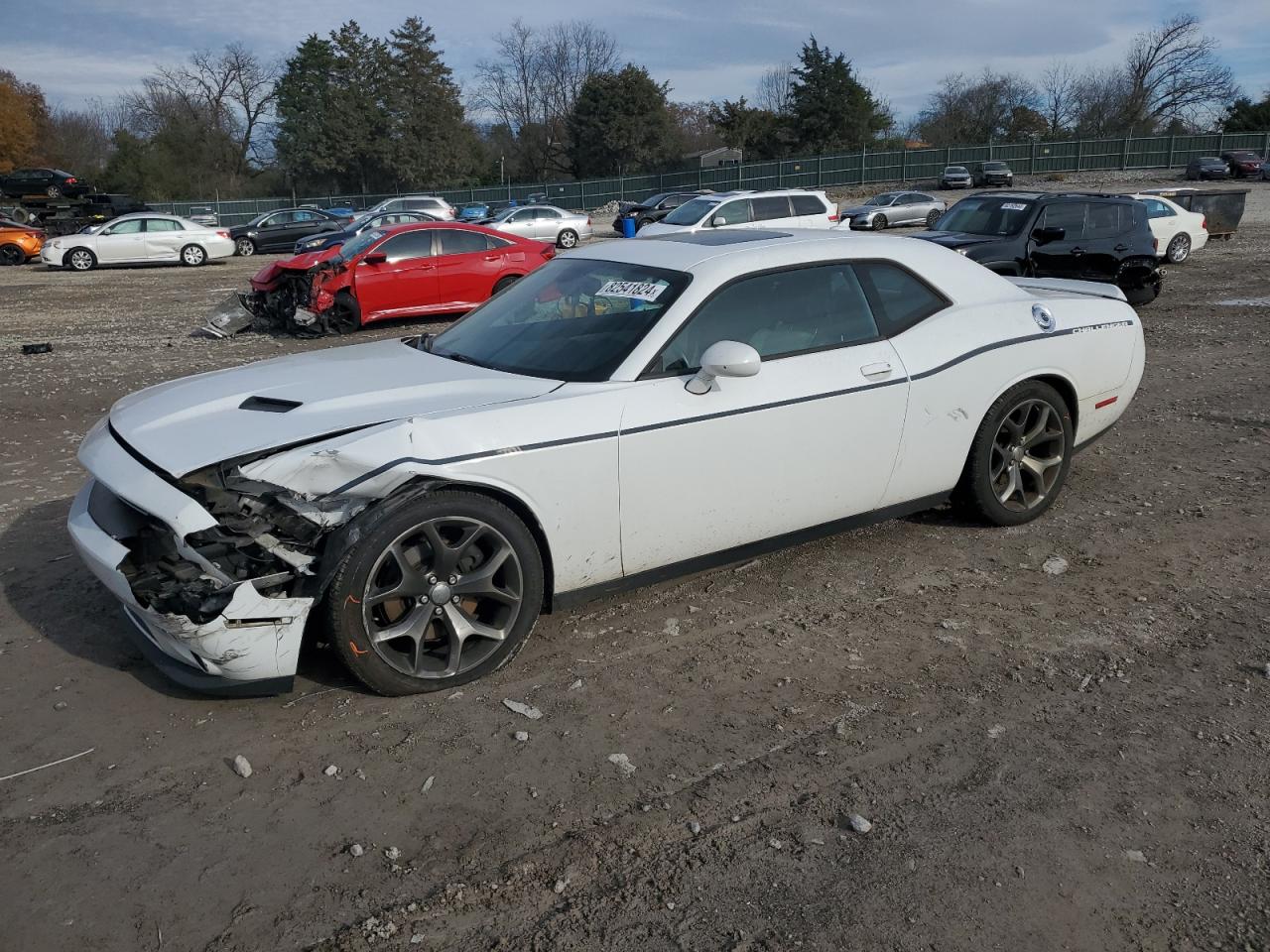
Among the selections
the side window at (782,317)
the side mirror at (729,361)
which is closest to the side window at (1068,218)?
the side window at (782,317)

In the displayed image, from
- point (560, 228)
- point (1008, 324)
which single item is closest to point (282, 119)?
point (560, 228)

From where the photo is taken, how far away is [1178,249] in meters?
18.7

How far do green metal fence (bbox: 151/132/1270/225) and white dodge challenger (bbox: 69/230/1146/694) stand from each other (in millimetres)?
48321

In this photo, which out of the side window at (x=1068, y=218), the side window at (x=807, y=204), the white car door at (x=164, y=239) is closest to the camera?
the side window at (x=1068, y=218)

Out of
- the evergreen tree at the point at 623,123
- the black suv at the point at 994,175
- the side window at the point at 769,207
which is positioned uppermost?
the evergreen tree at the point at 623,123

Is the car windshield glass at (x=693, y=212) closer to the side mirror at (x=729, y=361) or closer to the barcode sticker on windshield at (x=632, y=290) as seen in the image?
the barcode sticker on windshield at (x=632, y=290)

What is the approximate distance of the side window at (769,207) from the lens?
20.2 m

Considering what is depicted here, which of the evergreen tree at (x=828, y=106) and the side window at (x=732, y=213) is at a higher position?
the evergreen tree at (x=828, y=106)

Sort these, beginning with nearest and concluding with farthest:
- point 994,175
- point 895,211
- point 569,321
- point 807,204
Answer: point 569,321
point 807,204
point 895,211
point 994,175

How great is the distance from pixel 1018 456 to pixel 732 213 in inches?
620

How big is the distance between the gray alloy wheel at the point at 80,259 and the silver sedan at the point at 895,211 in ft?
73.7

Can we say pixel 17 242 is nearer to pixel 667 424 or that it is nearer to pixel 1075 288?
pixel 1075 288

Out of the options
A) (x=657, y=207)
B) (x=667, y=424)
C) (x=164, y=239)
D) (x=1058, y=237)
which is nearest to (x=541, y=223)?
(x=657, y=207)

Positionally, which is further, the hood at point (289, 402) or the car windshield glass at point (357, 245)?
the car windshield glass at point (357, 245)
